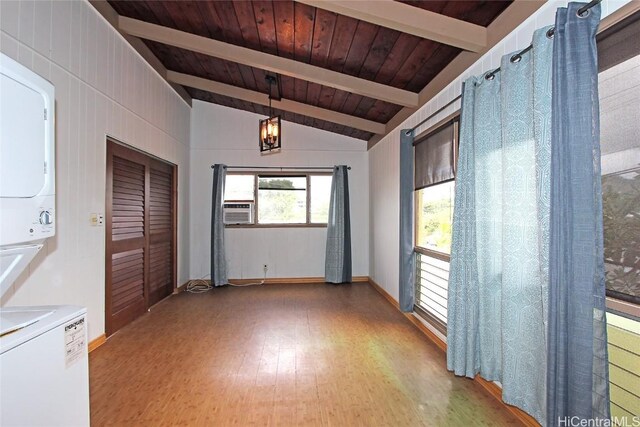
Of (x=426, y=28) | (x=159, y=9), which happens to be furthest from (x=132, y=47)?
(x=426, y=28)

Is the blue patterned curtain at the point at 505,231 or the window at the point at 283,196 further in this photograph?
the window at the point at 283,196


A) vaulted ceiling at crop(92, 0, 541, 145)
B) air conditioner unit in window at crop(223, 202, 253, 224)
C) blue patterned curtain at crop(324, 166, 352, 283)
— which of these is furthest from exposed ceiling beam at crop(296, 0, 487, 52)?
air conditioner unit in window at crop(223, 202, 253, 224)

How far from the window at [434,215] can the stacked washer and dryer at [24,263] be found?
2.56 m

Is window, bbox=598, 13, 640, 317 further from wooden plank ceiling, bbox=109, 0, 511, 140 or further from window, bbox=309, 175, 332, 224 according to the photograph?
window, bbox=309, 175, 332, 224

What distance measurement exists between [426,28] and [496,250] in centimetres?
151

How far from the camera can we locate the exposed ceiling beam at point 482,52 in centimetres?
183

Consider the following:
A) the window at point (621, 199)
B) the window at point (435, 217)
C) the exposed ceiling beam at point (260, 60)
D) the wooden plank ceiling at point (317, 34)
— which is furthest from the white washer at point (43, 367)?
the exposed ceiling beam at point (260, 60)

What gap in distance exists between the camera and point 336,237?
5.42 m

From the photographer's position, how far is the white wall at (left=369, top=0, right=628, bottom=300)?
181cm

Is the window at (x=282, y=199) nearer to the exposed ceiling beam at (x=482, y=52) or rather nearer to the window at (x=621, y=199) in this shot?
the exposed ceiling beam at (x=482, y=52)

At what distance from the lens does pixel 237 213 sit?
215 inches

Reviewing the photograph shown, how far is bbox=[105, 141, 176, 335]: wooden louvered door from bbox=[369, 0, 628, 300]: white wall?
301 centimetres

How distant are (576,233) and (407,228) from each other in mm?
2173

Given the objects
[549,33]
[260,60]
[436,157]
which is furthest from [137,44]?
[549,33]
